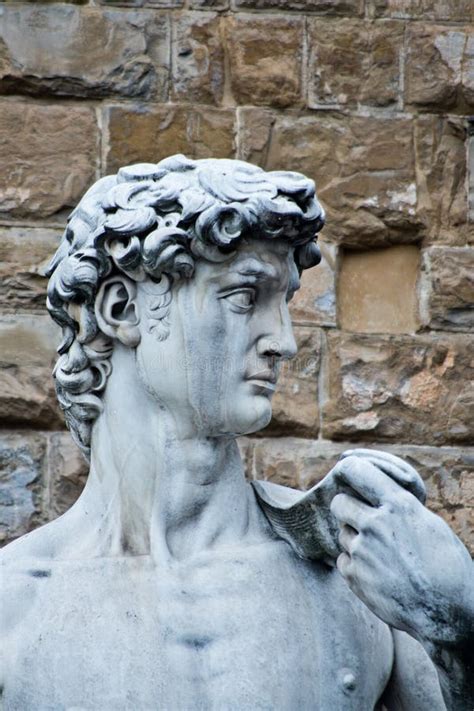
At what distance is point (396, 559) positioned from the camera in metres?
4.85

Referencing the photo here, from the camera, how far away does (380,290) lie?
853 cm

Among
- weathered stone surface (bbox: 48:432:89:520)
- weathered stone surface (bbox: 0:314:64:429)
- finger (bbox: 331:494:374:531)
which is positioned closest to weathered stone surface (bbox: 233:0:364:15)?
weathered stone surface (bbox: 0:314:64:429)

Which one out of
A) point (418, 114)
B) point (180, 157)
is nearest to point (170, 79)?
point (418, 114)

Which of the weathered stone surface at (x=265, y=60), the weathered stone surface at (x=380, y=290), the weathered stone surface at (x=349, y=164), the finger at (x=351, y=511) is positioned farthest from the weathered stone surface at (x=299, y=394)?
the finger at (x=351, y=511)

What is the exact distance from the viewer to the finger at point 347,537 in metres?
4.94

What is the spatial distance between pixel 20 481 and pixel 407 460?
1.16m

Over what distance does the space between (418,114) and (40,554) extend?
140 inches

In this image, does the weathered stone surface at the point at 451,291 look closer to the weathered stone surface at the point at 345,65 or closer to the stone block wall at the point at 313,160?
the stone block wall at the point at 313,160

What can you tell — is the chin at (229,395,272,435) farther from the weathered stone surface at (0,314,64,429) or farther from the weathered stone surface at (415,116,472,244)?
the weathered stone surface at (415,116,472,244)

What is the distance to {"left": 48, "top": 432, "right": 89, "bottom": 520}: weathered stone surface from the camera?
8.23 meters

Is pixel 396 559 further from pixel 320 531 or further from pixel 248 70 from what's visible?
pixel 248 70

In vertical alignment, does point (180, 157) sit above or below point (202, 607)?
above

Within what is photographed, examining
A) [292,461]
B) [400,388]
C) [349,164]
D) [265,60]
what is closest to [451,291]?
[400,388]

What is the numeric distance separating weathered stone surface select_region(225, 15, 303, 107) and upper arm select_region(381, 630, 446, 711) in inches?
134
